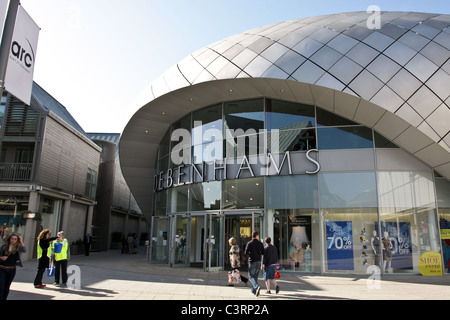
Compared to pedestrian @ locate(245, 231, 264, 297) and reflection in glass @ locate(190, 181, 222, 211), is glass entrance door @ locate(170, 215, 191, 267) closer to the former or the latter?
reflection in glass @ locate(190, 181, 222, 211)

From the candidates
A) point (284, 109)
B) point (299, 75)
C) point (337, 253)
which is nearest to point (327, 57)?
point (299, 75)

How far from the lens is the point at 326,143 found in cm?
1442

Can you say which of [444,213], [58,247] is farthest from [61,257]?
[444,213]

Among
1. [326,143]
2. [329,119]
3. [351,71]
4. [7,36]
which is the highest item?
[351,71]

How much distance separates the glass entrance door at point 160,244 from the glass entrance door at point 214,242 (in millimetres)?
3452

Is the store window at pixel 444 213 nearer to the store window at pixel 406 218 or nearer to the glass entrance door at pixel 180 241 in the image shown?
the store window at pixel 406 218

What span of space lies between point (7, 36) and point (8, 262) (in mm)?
4246

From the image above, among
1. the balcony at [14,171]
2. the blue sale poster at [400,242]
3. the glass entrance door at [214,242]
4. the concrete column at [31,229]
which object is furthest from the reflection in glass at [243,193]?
the balcony at [14,171]

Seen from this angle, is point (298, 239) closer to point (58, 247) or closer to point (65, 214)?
point (58, 247)

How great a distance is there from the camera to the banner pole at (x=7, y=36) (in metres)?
5.68

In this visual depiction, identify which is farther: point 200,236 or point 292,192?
point 200,236

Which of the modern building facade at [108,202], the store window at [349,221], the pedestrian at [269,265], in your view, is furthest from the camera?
the modern building facade at [108,202]

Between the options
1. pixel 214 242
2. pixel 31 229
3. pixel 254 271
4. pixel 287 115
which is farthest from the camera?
pixel 31 229

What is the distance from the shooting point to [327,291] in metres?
9.97
